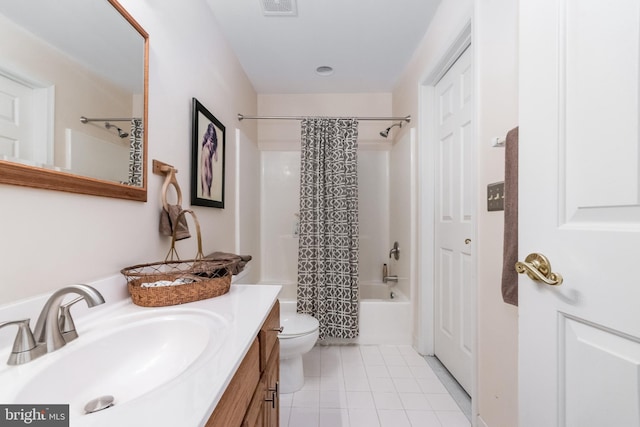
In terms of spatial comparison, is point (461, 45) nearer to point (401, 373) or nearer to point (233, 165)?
point (233, 165)

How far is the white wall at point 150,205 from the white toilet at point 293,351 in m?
0.74

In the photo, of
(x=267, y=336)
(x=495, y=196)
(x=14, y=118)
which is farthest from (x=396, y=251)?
(x=14, y=118)

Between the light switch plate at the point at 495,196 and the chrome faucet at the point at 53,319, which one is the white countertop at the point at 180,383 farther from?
the light switch plate at the point at 495,196

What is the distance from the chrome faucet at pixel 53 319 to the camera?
58 centimetres

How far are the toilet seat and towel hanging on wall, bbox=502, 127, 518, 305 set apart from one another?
1119 millimetres

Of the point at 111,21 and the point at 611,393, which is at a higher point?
the point at 111,21

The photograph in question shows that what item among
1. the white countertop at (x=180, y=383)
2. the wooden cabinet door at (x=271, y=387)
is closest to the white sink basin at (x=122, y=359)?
the white countertop at (x=180, y=383)

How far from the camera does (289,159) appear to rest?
301cm

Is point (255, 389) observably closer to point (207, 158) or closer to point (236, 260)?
point (236, 260)

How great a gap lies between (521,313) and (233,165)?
Result: 1.98 metres

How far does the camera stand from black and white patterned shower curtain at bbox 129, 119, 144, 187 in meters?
0.99

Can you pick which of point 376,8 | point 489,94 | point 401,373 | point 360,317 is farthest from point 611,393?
point 376,8

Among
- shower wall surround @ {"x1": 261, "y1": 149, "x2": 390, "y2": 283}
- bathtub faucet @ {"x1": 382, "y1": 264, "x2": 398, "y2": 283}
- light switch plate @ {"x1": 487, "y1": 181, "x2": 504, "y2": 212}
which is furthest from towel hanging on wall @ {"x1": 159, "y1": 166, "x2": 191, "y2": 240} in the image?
bathtub faucet @ {"x1": 382, "y1": 264, "x2": 398, "y2": 283}

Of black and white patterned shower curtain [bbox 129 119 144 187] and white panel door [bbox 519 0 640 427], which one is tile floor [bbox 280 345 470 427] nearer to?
white panel door [bbox 519 0 640 427]
